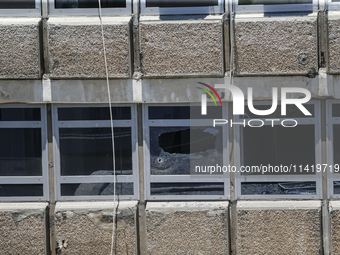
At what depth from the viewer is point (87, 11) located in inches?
166

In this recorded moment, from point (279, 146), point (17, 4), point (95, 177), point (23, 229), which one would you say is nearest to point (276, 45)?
point (279, 146)

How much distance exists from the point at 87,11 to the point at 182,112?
167 cm

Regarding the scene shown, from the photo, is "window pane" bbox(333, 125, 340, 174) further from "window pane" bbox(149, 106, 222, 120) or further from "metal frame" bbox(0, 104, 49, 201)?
"metal frame" bbox(0, 104, 49, 201)

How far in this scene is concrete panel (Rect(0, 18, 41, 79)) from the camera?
410 centimetres

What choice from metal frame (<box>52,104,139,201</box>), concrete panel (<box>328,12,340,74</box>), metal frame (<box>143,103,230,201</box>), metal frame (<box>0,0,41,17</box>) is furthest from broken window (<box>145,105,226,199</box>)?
metal frame (<box>0,0,41,17</box>)

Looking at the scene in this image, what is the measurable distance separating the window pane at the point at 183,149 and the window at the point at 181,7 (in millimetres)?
1385

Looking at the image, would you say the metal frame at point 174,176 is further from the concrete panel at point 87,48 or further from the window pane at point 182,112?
the concrete panel at point 87,48

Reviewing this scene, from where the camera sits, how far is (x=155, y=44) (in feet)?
13.4

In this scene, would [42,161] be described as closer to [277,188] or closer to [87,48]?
[87,48]

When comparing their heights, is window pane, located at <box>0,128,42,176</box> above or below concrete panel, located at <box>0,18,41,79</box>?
below

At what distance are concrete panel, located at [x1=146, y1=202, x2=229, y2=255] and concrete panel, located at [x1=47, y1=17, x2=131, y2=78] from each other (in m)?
1.70

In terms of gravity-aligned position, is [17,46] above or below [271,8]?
below

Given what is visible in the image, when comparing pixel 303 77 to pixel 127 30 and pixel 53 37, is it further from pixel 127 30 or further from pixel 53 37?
pixel 53 37

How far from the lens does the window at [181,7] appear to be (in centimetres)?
416
